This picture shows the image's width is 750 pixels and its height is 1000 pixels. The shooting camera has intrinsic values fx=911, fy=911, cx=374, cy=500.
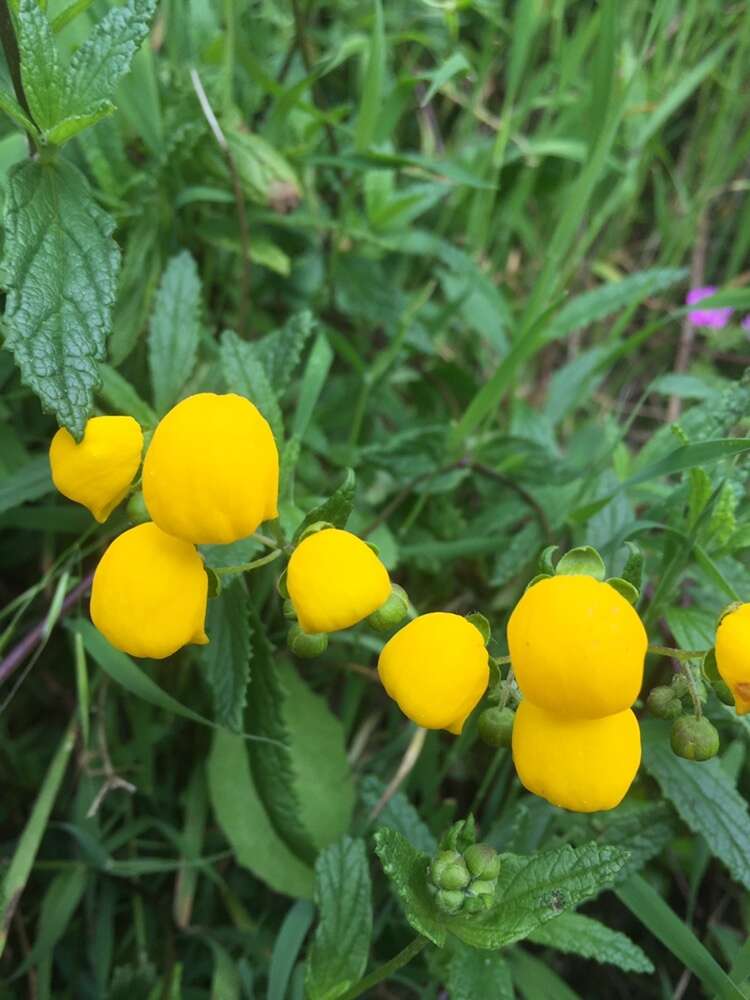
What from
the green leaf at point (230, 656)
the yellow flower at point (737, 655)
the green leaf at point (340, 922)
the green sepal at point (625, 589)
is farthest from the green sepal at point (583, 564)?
the green leaf at point (340, 922)

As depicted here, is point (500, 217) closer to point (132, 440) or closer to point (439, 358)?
point (439, 358)

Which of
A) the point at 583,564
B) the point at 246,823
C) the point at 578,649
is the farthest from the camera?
the point at 246,823

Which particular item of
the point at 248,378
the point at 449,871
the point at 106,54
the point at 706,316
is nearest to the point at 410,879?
the point at 449,871

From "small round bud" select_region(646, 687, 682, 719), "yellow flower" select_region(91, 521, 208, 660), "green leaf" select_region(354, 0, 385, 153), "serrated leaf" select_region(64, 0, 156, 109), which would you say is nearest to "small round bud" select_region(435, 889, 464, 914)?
"small round bud" select_region(646, 687, 682, 719)

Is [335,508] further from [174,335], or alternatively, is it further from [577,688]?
[174,335]

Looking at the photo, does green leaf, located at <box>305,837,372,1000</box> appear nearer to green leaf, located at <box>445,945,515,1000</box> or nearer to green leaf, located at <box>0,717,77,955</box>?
green leaf, located at <box>445,945,515,1000</box>
